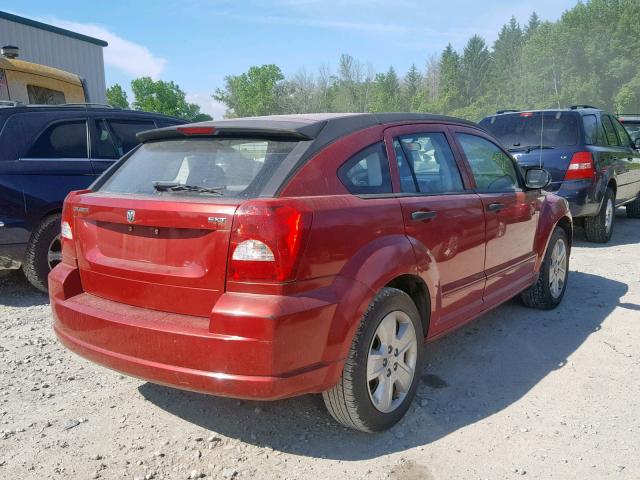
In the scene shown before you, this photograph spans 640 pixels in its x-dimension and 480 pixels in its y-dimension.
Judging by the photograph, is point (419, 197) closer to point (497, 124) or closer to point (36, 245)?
point (36, 245)

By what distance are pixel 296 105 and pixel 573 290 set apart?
82816 millimetres

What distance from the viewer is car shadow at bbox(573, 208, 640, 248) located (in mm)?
8047

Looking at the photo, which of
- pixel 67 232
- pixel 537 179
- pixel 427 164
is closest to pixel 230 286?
pixel 67 232

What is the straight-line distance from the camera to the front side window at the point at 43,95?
8.74 meters

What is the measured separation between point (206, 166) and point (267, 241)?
68cm

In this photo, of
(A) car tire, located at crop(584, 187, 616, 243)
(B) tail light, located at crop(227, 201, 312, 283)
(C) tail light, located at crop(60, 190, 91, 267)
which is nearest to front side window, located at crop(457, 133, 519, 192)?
(B) tail light, located at crop(227, 201, 312, 283)

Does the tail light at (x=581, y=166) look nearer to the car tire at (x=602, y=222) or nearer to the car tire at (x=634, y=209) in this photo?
the car tire at (x=602, y=222)

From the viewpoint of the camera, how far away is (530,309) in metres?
5.04

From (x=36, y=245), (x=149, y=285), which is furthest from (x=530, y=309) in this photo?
(x=36, y=245)

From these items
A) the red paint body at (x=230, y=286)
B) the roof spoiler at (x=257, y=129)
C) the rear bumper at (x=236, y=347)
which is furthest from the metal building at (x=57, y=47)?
the rear bumper at (x=236, y=347)

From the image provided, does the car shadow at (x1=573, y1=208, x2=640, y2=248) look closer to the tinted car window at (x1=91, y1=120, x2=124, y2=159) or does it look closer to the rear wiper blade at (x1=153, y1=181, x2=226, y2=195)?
the tinted car window at (x1=91, y1=120, x2=124, y2=159)

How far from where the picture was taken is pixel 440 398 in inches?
133

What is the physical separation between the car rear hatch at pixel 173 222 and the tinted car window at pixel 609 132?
23.4ft

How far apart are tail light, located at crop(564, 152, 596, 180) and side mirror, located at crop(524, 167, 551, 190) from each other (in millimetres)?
3128
